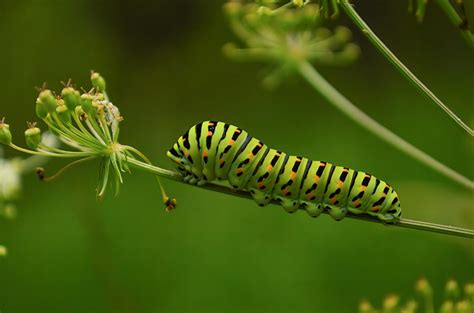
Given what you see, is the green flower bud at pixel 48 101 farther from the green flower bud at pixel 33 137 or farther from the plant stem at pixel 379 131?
the plant stem at pixel 379 131

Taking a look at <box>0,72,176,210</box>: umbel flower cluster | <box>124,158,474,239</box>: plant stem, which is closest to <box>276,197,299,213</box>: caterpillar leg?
<box>124,158,474,239</box>: plant stem

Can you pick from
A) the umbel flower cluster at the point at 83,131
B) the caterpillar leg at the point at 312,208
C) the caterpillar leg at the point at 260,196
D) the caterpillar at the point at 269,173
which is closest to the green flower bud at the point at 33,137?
the umbel flower cluster at the point at 83,131

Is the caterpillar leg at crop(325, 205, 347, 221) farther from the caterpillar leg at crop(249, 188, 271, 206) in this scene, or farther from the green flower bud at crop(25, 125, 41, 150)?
the green flower bud at crop(25, 125, 41, 150)

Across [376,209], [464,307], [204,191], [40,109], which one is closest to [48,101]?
[40,109]

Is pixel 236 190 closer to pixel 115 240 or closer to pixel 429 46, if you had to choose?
pixel 115 240

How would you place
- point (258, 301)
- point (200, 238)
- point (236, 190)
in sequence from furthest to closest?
1. point (200, 238)
2. point (258, 301)
3. point (236, 190)

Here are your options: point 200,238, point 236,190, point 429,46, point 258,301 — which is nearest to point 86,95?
point 236,190

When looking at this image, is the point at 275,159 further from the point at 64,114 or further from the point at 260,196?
the point at 64,114
